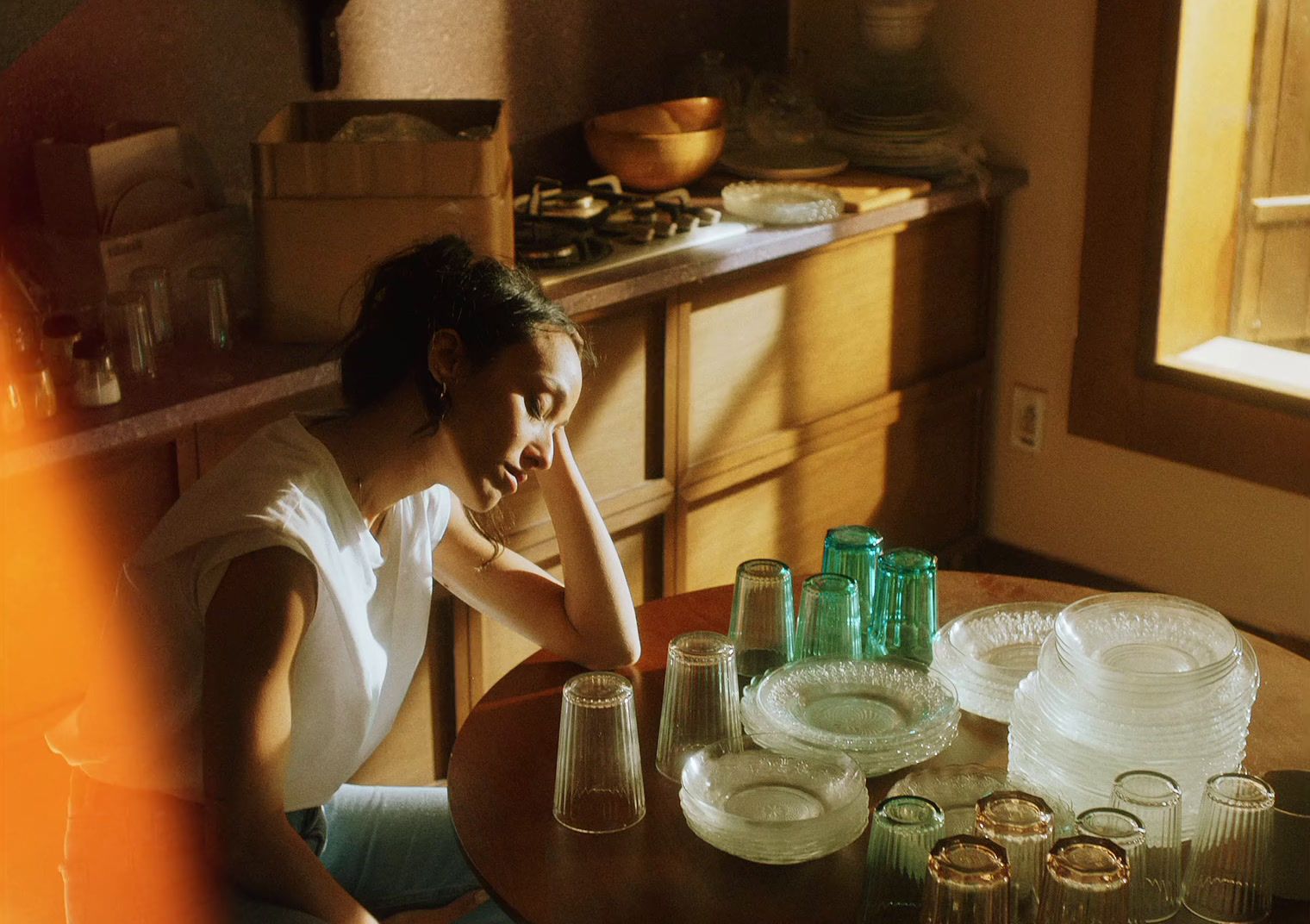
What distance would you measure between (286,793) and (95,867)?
0.66ft

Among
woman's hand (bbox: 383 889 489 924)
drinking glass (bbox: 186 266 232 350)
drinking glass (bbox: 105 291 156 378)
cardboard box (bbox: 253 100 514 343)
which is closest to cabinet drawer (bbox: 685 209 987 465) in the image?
cardboard box (bbox: 253 100 514 343)

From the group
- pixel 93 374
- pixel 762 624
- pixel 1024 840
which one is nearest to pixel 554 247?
pixel 93 374

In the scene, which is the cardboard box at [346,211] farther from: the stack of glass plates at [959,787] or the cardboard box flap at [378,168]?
the stack of glass plates at [959,787]

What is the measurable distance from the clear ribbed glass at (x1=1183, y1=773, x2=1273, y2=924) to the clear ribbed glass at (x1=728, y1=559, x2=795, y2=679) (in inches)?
20.2

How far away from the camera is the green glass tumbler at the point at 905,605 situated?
66.4 inches

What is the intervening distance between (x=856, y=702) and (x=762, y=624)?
0.47 feet

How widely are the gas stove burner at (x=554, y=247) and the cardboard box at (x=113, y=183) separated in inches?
21.5

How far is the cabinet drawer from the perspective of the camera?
2.86 meters

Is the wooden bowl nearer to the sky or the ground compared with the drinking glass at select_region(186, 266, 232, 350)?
nearer to the sky

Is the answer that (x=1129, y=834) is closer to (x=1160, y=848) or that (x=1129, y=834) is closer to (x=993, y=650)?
(x=1160, y=848)

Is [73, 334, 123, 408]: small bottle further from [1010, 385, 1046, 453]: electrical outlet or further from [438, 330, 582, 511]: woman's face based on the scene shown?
[1010, 385, 1046, 453]: electrical outlet

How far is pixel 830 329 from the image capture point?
3076 mm

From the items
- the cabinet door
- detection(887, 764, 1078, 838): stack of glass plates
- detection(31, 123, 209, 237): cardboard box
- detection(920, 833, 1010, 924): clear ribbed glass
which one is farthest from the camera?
the cabinet door

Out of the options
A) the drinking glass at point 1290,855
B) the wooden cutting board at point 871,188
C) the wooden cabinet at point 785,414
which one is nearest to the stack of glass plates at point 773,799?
the drinking glass at point 1290,855
